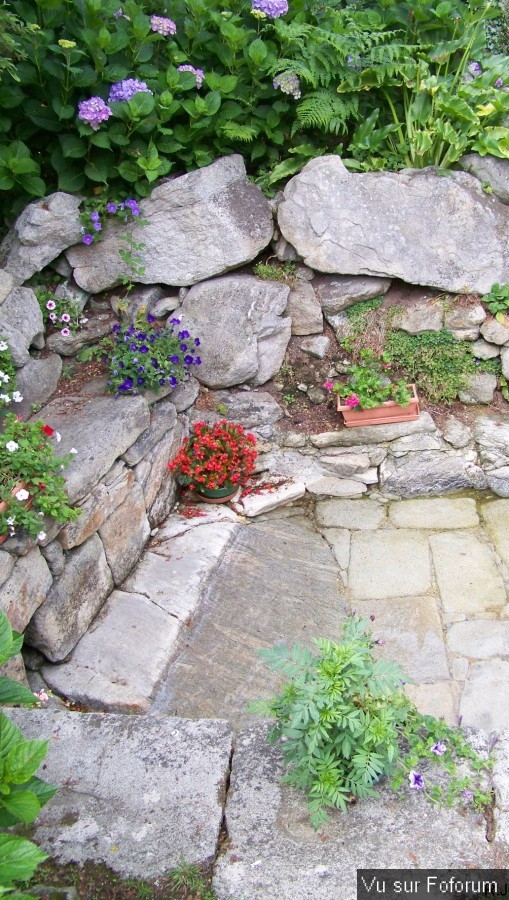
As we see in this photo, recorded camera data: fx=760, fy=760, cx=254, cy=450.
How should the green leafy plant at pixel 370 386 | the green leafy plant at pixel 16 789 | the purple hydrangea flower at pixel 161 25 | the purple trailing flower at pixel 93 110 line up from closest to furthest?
1. the green leafy plant at pixel 16 789
2. the purple trailing flower at pixel 93 110
3. the purple hydrangea flower at pixel 161 25
4. the green leafy plant at pixel 370 386

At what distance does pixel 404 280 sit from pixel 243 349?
1065 millimetres

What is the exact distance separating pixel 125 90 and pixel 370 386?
84.6 inches

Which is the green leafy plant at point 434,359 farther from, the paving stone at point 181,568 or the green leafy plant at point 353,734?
the green leafy plant at point 353,734

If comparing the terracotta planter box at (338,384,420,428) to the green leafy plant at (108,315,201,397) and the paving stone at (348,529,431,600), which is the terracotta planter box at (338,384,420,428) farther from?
the green leafy plant at (108,315,201,397)

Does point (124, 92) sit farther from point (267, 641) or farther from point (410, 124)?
point (267, 641)

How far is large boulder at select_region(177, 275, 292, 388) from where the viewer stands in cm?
460

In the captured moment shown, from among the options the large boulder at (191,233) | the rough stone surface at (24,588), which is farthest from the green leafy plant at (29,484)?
the large boulder at (191,233)

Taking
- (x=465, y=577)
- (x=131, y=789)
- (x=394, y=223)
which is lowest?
(x=465, y=577)

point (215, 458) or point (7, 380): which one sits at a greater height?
point (7, 380)

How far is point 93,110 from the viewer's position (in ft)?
13.2

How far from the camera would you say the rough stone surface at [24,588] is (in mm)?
2951

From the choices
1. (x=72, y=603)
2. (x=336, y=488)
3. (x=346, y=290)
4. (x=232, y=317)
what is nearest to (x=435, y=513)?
(x=336, y=488)

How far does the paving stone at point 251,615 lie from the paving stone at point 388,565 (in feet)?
0.43

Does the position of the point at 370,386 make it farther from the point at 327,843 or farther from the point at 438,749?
the point at 327,843
